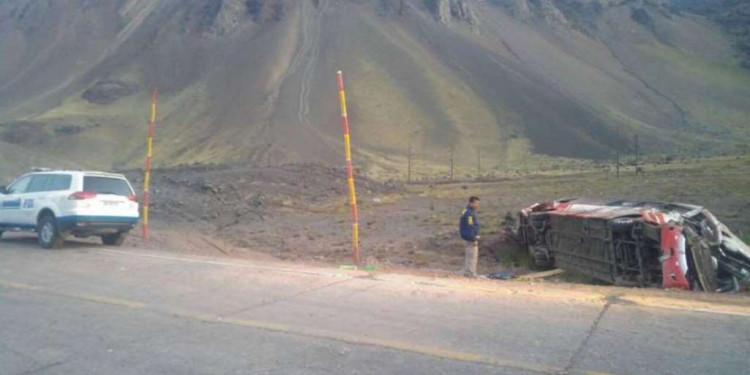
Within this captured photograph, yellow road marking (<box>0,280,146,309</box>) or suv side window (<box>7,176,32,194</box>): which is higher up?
suv side window (<box>7,176,32,194</box>)

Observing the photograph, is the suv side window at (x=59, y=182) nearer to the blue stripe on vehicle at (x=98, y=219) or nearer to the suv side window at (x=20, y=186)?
the blue stripe on vehicle at (x=98, y=219)

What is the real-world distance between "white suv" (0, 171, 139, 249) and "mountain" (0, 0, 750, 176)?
31.6 metres

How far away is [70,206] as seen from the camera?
14.1 metres

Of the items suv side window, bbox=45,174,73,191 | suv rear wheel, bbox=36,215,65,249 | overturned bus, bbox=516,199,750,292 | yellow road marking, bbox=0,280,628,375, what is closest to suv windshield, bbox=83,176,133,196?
suv side window, bbox=45,174,73,191

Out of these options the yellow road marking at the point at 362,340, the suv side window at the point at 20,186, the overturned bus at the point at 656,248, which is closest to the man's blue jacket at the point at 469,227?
the overturned bus at the point at 656,248

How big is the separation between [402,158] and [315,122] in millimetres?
12595

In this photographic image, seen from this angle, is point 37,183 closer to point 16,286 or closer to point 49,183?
point 49,183

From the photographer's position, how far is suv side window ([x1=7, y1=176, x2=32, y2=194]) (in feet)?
50.8

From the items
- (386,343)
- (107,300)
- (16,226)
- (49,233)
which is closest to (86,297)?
(107,300)

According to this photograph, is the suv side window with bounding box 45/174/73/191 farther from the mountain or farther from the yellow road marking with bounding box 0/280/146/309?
the mountain

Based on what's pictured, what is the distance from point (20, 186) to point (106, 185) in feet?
8.02

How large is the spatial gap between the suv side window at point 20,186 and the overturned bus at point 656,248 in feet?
39.6

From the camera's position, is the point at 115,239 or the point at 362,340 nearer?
the point at 362,340

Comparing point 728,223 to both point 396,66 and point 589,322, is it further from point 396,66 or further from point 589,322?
point 396,66
